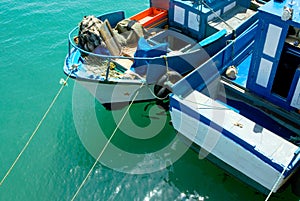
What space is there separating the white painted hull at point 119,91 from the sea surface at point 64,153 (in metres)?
1.22

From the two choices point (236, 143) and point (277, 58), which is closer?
point (236, 143)

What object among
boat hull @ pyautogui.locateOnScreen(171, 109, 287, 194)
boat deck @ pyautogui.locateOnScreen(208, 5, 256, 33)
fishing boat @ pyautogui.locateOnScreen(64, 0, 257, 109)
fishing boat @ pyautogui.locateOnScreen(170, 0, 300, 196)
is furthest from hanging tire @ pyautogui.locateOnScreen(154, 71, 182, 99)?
boat deck @ pyautogui.locateOnScreen(208, 5, 256, 33)

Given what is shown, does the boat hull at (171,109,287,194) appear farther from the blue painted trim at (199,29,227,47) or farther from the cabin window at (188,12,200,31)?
the cabin window at (188,12,200,31)

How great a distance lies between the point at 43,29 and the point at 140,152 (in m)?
10.6

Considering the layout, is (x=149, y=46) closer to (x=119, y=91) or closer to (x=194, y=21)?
(x=119, y=91)

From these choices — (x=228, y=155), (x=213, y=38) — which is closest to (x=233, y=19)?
(x=213, y=38)

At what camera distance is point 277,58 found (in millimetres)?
8953

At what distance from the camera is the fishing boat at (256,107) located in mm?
8117

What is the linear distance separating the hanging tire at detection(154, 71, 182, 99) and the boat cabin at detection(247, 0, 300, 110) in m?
2.30

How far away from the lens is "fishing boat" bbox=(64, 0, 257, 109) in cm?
1048

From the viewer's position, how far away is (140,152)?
11016 mm

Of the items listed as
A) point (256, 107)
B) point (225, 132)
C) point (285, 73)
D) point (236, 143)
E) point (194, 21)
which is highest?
point (194, 21)

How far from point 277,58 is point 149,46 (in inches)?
159

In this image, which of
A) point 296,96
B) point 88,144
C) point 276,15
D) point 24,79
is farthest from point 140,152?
point 24,79
